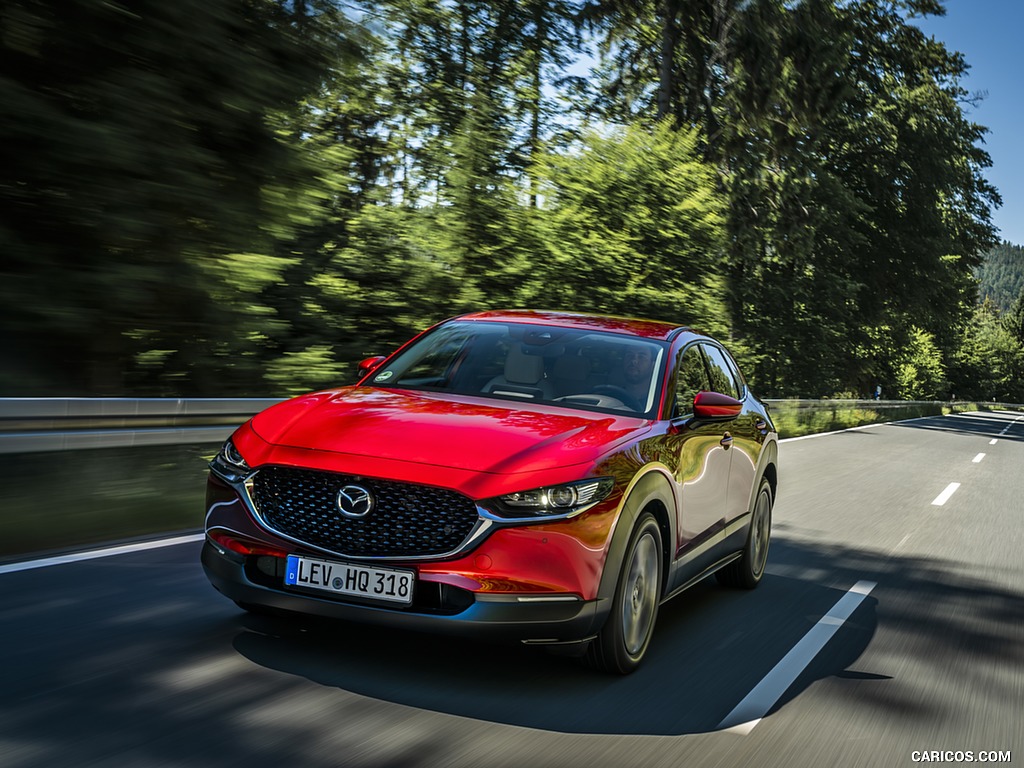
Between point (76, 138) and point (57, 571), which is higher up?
point (76, 138)

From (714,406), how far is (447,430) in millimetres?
1694

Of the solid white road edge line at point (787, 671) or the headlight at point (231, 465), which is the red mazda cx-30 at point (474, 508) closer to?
the headlight at point (231, 465)

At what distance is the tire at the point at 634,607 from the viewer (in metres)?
4.66

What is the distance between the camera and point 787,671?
5234 mm

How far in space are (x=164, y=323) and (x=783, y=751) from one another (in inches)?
265

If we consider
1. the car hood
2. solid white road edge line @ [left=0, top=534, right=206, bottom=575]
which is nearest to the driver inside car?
the car hood

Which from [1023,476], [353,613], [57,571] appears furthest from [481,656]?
[1023,476]

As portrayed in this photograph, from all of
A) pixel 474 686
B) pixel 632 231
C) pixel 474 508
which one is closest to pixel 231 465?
pixel 474 508

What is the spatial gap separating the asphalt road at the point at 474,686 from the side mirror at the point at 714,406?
3.74 ft

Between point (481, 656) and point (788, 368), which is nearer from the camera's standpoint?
point (481, 656)

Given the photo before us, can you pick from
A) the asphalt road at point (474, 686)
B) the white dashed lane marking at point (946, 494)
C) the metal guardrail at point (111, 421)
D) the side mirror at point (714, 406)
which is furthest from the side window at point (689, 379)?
the white dashed lane marking at point (946, 494)

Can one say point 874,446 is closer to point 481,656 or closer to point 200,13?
point 200,13

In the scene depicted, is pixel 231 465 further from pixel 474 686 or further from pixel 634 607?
pixel 634 607

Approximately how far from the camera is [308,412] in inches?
194
